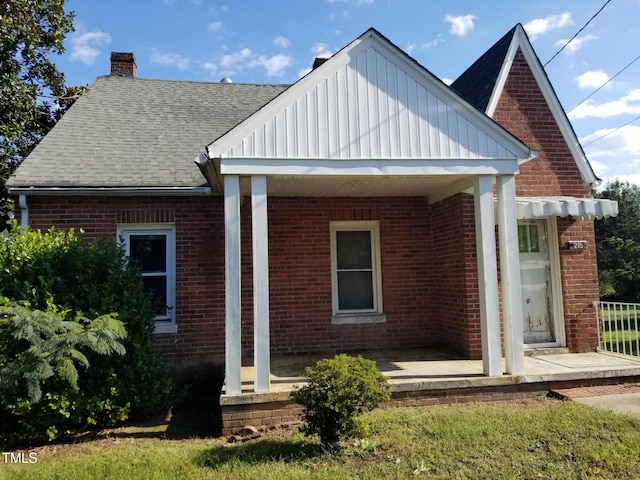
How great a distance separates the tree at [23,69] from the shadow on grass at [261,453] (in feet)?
35.9

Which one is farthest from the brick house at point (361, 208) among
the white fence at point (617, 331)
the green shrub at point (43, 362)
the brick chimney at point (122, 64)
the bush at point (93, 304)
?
the brick chimney at point (122, 64)

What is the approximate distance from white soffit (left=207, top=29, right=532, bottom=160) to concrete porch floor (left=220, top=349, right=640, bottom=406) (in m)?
3.09

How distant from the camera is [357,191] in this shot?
855cm

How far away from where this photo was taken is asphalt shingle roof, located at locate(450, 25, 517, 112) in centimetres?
868

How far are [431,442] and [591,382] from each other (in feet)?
10.7

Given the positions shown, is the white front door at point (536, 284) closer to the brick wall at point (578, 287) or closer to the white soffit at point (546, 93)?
the brick wall at point (578, 287)

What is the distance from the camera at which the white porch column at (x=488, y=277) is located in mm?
6426

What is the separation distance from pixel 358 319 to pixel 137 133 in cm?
599

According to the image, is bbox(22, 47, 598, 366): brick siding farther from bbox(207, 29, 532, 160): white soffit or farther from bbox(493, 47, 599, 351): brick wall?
bbox(207, 29, 532, 160): white soffit

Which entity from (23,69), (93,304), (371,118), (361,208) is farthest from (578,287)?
(23,69)

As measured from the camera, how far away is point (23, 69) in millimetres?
14336

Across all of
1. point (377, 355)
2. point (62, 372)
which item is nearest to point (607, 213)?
point (377, 355)

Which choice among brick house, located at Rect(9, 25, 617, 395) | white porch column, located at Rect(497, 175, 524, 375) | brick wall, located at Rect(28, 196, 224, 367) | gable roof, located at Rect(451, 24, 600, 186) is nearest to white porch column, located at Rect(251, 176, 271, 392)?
brick house, located at Rect(9, 25, 617, 395)

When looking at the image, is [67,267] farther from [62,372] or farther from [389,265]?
[389,265]
